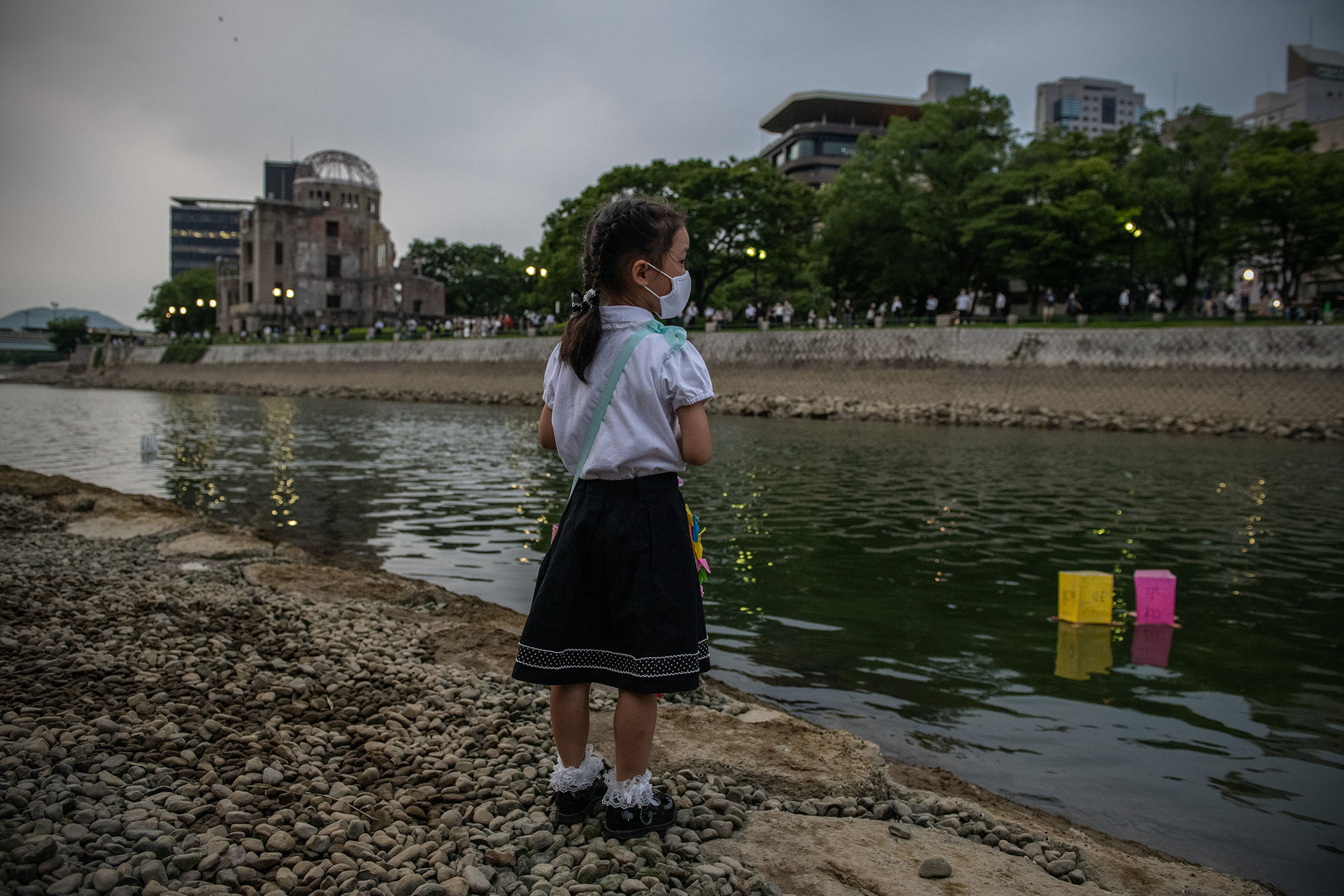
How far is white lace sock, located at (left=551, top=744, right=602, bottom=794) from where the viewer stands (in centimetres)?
331

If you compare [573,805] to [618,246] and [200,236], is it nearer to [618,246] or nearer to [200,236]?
[618,246]

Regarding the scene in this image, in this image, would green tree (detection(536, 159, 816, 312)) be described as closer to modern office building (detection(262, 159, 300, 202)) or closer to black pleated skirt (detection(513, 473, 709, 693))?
black pleated skirt (detection(513, 473, 709, 693))

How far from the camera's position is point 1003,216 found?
43.7 m

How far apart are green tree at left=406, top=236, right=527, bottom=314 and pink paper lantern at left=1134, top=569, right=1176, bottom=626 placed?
284 ft

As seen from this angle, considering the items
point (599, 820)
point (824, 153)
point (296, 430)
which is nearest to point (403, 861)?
point (599, 820)

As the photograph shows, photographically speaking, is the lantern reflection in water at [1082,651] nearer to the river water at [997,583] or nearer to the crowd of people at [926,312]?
the river water at [997,583]

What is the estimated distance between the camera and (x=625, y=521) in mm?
3102

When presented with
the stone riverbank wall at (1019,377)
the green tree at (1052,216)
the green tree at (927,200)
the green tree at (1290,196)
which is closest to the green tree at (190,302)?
the stone riverbank wall at (1019,377)

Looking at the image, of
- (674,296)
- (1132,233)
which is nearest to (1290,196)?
(1132,233)

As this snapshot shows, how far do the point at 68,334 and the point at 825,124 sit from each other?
9768cm

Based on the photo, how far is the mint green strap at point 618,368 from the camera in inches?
124

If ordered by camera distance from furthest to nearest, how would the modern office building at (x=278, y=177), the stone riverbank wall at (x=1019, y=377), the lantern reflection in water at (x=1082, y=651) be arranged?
the modern office building at (x=278, y=177) < the stone riverbank wall at (x=1019, y=377) < the lantern reflection in water at (x=1082, y=651)

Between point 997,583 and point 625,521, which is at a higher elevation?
point 625,521

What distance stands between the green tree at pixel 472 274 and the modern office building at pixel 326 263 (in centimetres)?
487
